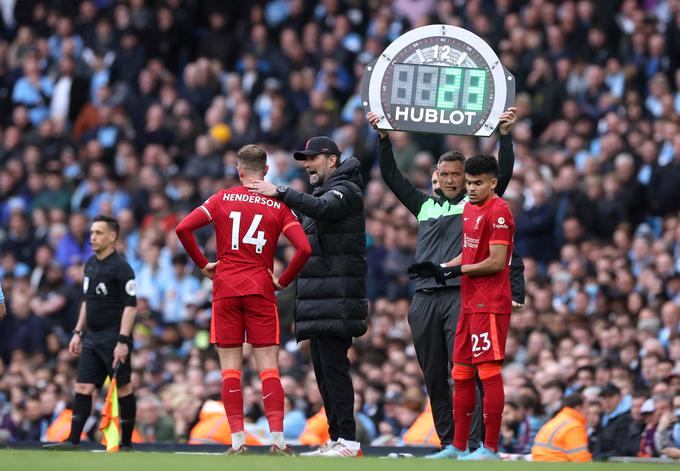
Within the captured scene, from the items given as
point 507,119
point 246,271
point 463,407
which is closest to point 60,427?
point 246,271

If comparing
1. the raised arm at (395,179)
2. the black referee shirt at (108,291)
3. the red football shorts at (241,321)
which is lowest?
the red football shorts at (241,321)

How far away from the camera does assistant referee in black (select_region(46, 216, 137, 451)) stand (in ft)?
39.9

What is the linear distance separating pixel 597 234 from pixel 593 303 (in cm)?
142

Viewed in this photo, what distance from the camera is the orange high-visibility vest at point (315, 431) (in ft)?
46.5

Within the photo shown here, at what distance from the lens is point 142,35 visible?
23422 millimetres

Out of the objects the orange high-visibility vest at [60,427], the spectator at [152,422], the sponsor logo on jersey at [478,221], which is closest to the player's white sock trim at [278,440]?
the sponsor logo on jersey at [478,221]

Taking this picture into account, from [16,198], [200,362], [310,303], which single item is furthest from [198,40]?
[310,303]

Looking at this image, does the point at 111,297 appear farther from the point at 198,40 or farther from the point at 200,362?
the point at 198,40

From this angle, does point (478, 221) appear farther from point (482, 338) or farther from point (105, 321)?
point (105, 321)

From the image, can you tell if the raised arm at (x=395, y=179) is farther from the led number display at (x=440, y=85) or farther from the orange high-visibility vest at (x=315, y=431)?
the orange high-visibility vest at (x=315, y=431)

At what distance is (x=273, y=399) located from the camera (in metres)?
10.2

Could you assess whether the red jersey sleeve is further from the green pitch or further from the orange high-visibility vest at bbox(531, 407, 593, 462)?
the orange high-visibility vest at bbox(531, 407, 593, 462)

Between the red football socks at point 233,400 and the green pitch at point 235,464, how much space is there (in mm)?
803

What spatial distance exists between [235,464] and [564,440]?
14.7 ft
